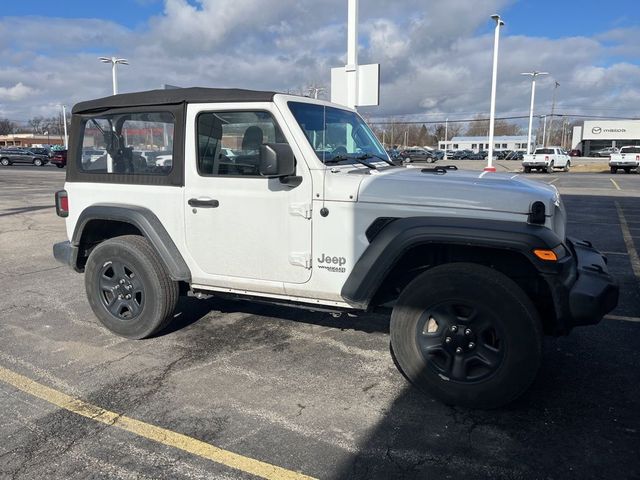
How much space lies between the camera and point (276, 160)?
134 inches

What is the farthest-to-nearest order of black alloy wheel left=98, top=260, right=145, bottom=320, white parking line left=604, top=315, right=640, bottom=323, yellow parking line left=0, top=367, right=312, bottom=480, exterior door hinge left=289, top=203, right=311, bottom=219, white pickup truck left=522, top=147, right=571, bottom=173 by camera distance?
white pickup truck left=522, top=147, right=571, bottom=173 → white parking line left=604, top=315, right=640, bottom=323 → black alloy wheel left=98, top=260, right=145, bottom=320 → exterior door hinge left=289, top=203, right=311, bottom=219 → yellow parking line left=0, top=367, right=312, bottom=480

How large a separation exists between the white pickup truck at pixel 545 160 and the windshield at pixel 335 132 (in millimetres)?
A: 35108

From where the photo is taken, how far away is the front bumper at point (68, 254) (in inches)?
187

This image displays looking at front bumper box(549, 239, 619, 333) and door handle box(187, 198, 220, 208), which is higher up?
door handle box(187, 198, 220, 208)

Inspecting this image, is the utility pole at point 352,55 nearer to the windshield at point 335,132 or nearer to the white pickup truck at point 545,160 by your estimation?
the windshield at point 335,132

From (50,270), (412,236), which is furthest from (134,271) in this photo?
(50,270)

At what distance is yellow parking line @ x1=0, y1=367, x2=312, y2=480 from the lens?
8.94 feet

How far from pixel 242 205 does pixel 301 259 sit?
0.61 meters

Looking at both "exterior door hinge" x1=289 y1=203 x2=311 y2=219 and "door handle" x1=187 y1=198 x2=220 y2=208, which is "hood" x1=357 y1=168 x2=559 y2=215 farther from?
"door handle" x1=187 y1=198 x2=220 y2=208

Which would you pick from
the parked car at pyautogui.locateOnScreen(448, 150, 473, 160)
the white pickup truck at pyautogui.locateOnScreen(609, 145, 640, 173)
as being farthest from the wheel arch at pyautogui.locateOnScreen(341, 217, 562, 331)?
the parked car at pyautogui.locateOnScreen(448, 150, 473, 160)

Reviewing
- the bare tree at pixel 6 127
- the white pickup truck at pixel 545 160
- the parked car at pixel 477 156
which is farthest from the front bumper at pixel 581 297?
→ the bare tree at pixel 6 127

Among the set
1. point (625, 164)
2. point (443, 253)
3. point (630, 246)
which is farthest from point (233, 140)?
point (625, 164)

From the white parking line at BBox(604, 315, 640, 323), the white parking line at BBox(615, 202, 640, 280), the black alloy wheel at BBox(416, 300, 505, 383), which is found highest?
the black alloy wheel at BBox(416, 300, 505, 383)

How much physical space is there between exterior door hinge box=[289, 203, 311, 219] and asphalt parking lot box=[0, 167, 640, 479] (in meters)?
1.21
